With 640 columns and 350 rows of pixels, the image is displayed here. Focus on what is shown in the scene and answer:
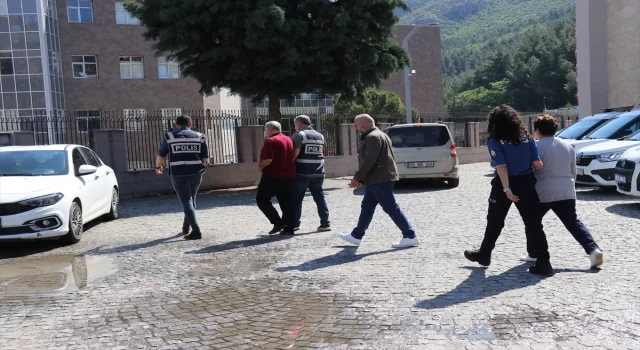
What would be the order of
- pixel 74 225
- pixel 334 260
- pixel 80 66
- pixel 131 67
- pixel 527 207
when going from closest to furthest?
1. pixel 527 207
2. pixel 334 260
3. pixel 74 225
4. pixel 80 66
5. pixel 131 67

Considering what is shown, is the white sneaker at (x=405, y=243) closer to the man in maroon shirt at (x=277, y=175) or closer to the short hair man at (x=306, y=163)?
the short hair man at (x=306, y=163)

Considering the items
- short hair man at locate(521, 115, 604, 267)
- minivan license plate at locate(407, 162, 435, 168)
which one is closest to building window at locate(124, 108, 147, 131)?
minivan license plate at locate(407, 162, 435, 168)

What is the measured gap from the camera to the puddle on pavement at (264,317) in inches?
194

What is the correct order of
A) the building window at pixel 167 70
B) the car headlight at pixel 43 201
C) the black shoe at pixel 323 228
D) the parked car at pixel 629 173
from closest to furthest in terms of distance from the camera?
1. the car headlight at pixel 43 201
2. the black shoe at pixel 323 228
3. the parked car at pixel 629 173
4. the building window at pixel 167 70

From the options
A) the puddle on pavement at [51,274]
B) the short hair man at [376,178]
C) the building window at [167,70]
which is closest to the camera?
the puddle on pavement at [51,274]

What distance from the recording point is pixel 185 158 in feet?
31.3

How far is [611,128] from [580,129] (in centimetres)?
140

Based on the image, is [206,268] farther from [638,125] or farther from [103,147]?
[638,125]

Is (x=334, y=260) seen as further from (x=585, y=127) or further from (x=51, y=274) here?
(x=585, y=127)

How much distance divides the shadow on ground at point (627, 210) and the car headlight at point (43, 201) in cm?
848

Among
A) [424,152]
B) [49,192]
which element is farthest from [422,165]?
[49,192]

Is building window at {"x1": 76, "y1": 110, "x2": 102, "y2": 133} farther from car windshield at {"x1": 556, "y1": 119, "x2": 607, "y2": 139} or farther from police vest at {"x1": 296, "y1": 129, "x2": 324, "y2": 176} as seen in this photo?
car windshield at {"x1": 556, "y1": 119, "x2": 607, "y2": 139}

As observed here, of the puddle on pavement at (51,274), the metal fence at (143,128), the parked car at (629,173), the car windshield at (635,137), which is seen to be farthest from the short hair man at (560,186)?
the metal fence at (143,128)

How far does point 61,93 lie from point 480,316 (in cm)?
3771
